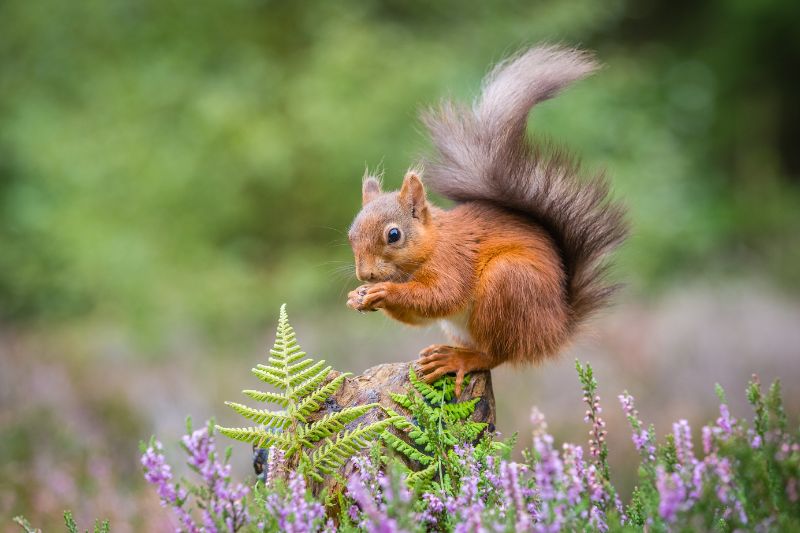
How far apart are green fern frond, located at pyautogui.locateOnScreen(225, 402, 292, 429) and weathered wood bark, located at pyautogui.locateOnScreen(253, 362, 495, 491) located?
152 mm

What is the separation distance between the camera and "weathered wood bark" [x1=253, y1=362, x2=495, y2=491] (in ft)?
6.58

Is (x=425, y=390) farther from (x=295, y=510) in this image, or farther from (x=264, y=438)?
(x=295, y=510)

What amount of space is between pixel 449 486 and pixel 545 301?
2.22ft

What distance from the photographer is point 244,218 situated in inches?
327


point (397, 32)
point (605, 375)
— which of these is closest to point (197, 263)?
point (397, 32)

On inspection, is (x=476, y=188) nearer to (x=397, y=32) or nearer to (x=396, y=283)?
(x=396, y=283)

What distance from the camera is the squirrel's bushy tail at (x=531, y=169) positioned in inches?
89.5

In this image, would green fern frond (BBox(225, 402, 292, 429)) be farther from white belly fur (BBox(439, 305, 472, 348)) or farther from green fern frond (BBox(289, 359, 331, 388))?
white belly fur (BBox(439, 305, 472, 348))

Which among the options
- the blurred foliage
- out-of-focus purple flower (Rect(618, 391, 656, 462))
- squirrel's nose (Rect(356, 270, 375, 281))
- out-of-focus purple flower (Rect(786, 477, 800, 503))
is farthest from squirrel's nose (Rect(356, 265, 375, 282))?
the blurred foliage

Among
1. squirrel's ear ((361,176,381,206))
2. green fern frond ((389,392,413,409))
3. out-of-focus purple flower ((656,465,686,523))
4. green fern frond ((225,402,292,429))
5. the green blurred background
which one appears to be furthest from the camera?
the green blurred background

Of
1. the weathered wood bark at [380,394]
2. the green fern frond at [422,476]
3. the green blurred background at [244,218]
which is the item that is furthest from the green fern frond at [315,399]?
the green blurred background at [244,218]

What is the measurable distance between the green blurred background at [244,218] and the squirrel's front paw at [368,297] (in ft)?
7.45

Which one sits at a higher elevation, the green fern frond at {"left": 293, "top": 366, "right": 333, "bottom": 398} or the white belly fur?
the white belly fur

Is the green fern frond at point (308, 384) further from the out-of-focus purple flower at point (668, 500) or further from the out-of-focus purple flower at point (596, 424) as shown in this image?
the out-of-focus purple flower at point (668, 500)
